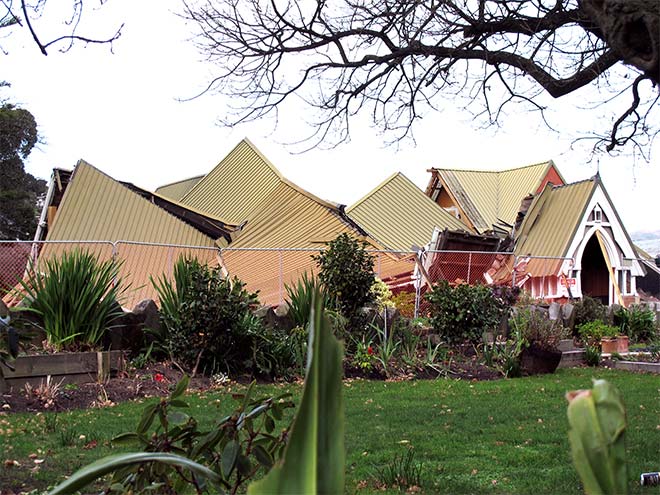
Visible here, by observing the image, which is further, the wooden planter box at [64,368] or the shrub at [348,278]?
the shrub at [348,278]

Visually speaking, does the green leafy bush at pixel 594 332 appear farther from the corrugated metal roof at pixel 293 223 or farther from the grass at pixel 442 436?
the corrugated metal roof at pixel 293 223

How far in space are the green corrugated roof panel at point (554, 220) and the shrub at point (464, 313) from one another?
15.0m

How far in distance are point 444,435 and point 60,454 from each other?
9.59ft

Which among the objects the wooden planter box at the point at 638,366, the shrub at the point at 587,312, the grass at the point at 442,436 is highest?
the shrub at the point at 587,312

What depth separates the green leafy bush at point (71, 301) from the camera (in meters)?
8.27

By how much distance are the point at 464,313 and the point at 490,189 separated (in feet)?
71.3

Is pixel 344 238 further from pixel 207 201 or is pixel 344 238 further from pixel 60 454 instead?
pixel 207 201

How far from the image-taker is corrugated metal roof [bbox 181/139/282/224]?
28344 mm

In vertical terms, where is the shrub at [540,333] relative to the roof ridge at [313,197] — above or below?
below

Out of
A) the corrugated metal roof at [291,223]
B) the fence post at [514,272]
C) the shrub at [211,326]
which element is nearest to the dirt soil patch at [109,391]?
the shrub at [211,326]

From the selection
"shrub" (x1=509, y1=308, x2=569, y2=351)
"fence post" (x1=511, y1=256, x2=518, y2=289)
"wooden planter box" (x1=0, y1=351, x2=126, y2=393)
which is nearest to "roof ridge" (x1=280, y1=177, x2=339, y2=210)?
"fence post" (x1=511, y1=256, x2=518, y2=289)

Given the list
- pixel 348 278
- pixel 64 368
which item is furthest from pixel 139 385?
pixel 348 278

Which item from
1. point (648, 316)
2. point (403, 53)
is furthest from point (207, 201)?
point (403, 53)

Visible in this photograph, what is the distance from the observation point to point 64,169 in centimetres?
2011
